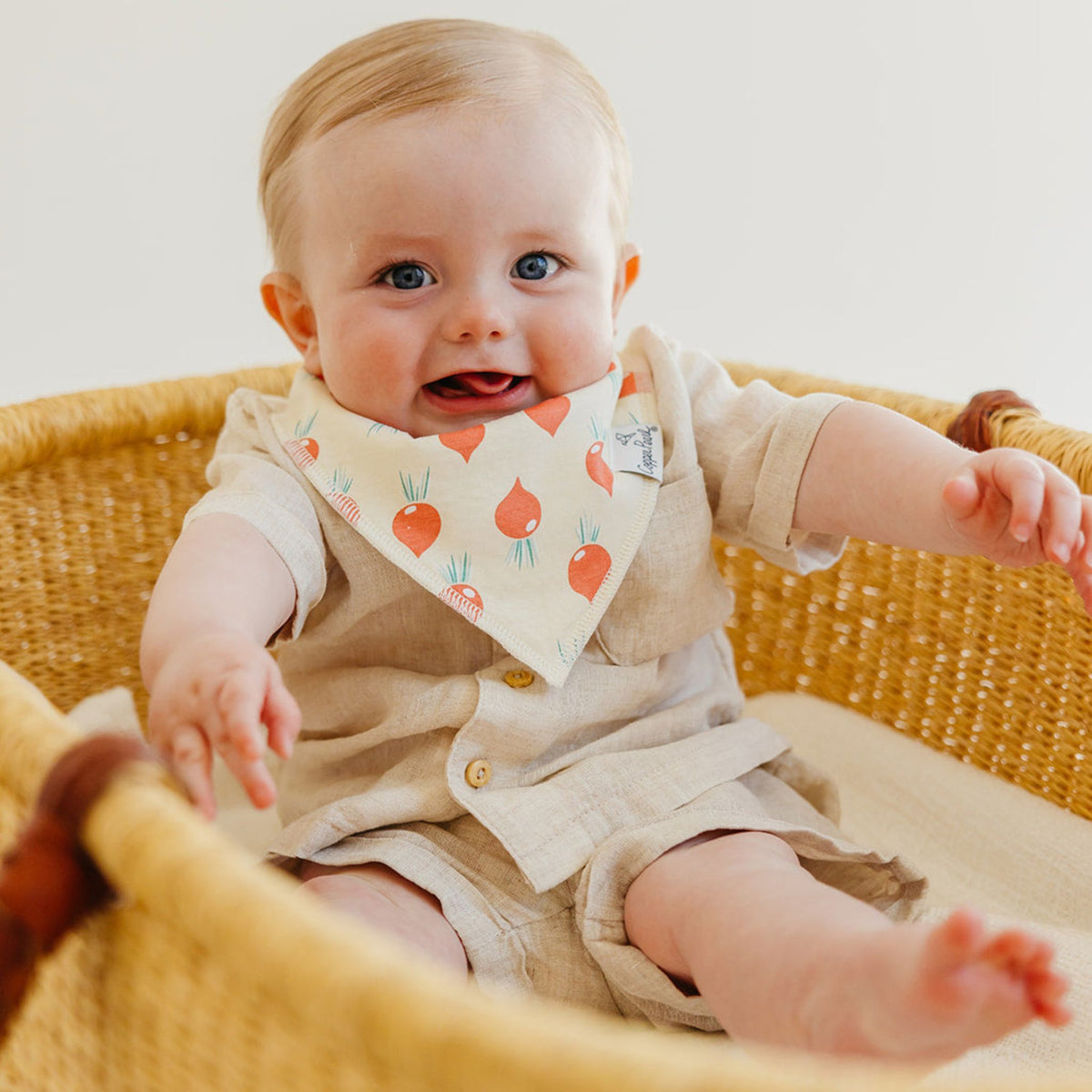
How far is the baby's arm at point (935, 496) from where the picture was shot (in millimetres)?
714

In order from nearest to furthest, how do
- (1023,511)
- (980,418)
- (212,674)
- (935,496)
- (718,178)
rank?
(212,674) < (1023,511) < (935,496) < (980,418) < (718,178)

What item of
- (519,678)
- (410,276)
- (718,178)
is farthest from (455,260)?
(718,178)

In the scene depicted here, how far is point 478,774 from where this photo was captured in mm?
831

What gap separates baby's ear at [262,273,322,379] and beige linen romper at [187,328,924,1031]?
54 mm

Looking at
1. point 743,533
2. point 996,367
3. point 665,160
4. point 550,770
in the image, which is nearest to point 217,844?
point 550,770

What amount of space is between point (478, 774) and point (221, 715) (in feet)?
0.99

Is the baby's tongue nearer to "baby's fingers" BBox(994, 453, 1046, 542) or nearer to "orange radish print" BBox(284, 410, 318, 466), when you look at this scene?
"orange radish print" BBox(284, 410, 318, 466)

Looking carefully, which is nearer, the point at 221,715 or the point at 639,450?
the point at 221,715

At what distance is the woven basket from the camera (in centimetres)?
38

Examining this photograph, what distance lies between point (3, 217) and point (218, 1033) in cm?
131

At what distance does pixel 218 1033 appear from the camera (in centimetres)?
45

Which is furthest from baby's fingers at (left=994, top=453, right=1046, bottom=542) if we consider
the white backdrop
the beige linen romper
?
the white backdrop

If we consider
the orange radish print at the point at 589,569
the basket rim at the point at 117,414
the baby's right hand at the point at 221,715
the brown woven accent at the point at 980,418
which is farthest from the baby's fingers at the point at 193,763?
the brown woven accent at the point at 980,418

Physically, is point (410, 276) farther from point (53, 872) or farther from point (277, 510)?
point (53, 872)
